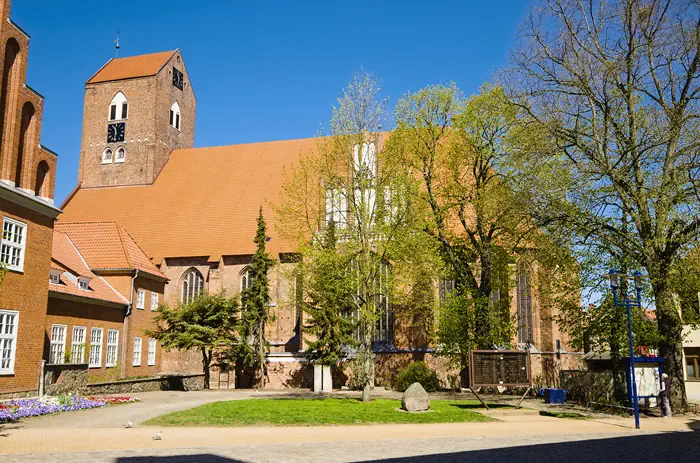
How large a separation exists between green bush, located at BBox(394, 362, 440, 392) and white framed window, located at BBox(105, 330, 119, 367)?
1413 centimetres

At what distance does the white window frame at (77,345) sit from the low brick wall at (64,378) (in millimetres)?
3143

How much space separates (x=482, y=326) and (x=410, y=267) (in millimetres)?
5648

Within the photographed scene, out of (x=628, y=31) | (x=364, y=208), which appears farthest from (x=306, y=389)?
(x=628, y=31)

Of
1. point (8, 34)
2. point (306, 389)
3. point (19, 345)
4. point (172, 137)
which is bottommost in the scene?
point (306, 389)

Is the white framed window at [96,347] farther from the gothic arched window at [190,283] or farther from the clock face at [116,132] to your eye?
the clock face at [116,132]

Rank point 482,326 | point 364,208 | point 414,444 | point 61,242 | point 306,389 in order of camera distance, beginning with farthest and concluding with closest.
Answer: point 306,389 → point 61,242 → point 482,326 → point 364,208 → point 414,444

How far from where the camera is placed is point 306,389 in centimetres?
3447

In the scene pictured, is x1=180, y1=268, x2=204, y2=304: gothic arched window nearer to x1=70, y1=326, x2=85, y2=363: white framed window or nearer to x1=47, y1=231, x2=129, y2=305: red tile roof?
x1=47, y1=231, x2=129, y2=305: red tile roof

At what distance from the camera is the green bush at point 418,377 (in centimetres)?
3178

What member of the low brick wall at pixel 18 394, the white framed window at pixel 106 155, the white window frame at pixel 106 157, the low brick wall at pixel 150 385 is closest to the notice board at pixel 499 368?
the low brick wall at pixel 150 385

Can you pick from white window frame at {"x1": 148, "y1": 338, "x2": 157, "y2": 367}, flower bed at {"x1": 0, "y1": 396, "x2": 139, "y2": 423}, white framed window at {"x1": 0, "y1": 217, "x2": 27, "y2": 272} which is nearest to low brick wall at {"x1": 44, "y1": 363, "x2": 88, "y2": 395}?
flower bed at {"x1": 0, "y1": 396, "x2": 139, "y2": 423}

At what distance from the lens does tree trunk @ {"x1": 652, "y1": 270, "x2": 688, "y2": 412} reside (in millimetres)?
20016

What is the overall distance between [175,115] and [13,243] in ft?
96.5

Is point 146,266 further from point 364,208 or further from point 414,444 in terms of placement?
point 414,444
